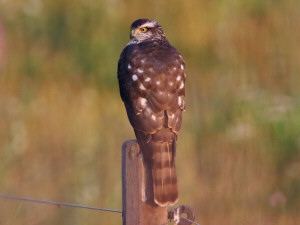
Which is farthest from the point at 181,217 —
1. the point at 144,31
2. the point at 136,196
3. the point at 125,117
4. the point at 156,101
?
the point at 125,117

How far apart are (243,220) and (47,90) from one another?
202cm

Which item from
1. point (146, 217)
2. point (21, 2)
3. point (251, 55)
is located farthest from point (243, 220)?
point (21, 2)

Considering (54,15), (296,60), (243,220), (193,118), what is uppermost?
(54,15)

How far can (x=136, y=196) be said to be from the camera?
2.92 m

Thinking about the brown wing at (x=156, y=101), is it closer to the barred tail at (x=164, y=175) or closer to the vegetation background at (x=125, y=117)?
the barred tail at (x=164, y=175)

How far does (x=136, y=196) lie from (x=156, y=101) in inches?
35.5

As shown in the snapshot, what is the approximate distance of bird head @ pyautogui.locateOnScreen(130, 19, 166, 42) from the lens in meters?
4.62

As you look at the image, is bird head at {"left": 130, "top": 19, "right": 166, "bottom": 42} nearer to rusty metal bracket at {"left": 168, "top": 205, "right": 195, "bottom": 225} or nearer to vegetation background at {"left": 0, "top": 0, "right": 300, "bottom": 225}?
vegetation background at {"left": 0, "top": 0, "right": 300, "bottom": 225}

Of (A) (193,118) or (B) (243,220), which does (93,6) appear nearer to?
(A) (193,118)

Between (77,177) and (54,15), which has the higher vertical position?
(54,15)

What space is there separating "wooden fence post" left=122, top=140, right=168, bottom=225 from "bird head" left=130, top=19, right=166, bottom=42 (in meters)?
1.75

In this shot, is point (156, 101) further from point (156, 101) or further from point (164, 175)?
point (164, 175)

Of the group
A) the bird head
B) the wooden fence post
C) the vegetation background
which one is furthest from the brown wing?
the vegetation background

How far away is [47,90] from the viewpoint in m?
5.86
